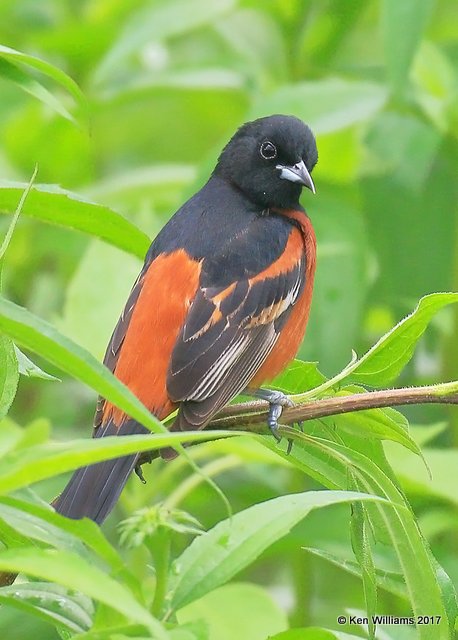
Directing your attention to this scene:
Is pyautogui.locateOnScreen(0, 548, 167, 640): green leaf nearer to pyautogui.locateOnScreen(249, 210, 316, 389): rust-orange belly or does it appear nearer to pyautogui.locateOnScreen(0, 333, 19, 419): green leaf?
pyautogui.locateOnScreen(0, 333, 19, 419): green leaf

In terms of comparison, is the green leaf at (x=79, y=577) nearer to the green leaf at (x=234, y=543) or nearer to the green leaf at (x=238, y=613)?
the green leaf at (x=234, y=543)

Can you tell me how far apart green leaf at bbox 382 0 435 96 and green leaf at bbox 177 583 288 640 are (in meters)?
1.72

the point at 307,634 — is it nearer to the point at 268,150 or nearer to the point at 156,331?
the point at 156,331

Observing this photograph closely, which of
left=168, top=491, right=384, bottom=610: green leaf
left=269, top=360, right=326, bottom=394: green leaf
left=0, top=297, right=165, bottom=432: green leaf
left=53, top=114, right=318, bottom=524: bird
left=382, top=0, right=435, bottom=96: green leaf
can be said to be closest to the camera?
left=0, top=297, right=165, bottom=432: green leaf

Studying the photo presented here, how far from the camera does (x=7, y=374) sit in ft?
5.81

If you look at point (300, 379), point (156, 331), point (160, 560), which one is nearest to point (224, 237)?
point (156, 331)

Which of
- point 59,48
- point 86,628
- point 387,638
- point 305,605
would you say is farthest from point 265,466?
point 86,628

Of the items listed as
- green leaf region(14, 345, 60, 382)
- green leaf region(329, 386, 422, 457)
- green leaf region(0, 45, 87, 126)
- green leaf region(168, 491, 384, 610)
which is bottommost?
green leaf region(168, 491, 384, 610)

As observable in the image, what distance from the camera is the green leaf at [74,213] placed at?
2.12m

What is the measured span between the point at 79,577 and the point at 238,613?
6.97ft

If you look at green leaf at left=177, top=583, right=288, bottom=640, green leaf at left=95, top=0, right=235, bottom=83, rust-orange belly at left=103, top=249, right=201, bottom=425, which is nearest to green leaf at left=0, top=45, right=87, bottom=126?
rust-orange belly at left=103, top=249, right=201, bottom=425

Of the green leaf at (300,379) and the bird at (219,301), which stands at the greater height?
the bird at (219,301)

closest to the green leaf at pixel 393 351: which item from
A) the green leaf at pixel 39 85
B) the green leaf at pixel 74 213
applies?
the green leaf at pixel 74 213

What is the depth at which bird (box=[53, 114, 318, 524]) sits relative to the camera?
296cm
